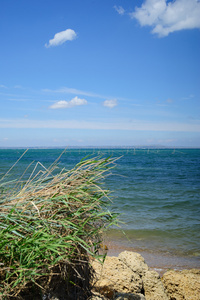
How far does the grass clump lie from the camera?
95.6 inches

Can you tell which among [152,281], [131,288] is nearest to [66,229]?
[131,288]

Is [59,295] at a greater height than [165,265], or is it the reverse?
[59,295]

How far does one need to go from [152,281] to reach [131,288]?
0.67 m

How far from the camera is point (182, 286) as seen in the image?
435 centimetres

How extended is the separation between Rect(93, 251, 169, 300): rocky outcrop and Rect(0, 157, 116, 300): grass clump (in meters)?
0.56

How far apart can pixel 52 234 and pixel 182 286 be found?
2841mm

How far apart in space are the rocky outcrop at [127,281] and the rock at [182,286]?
0.68ft

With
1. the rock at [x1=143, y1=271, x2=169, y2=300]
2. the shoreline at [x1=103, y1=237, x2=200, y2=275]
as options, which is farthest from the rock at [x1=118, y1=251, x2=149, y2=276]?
the shoreline at [x1=103, y1=237, x2=200, y2=275]

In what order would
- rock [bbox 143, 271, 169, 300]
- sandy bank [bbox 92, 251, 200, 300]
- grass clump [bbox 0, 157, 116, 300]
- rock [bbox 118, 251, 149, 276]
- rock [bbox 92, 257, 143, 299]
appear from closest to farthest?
grass clump [bbox 0, 157, 116, 300]
rock [bbox 92, 257, 143, 299]
sandy bank [bbox 92, 251, 200, 300]
rock [bbox 143, 271, 169, 300]
rock [bbox 118, 251, 149, 276]

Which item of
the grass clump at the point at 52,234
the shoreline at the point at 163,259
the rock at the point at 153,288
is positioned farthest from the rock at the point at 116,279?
the shoreline at the point at 163,259

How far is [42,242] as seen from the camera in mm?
2516

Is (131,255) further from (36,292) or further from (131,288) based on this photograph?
(36,292)

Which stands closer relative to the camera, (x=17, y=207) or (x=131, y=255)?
(x=17, y=207)

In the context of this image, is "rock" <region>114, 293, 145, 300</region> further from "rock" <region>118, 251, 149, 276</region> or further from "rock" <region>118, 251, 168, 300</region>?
"rock" <region>118, 251, 149, 276</region>
